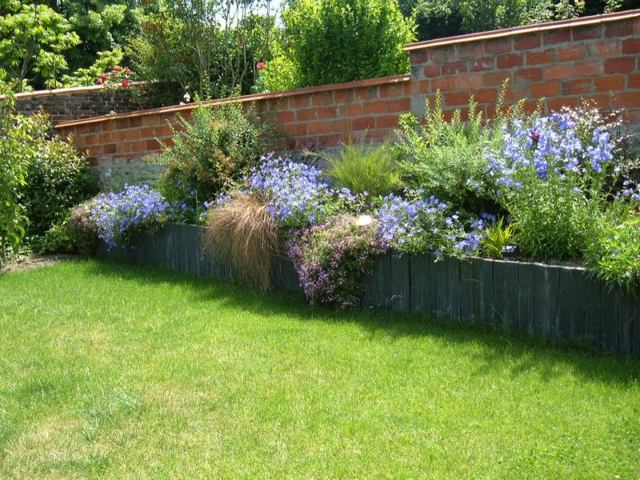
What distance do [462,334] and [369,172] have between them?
2.03 metres

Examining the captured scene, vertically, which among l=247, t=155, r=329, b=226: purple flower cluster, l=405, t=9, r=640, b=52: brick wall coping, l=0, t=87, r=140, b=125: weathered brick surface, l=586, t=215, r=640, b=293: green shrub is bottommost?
l=586, t=215, r=640, b=293: green shrub

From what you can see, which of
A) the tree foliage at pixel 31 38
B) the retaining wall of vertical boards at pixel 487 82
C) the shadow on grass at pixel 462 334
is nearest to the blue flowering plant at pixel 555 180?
the retaining wall of vertical boards at pixel 487 82

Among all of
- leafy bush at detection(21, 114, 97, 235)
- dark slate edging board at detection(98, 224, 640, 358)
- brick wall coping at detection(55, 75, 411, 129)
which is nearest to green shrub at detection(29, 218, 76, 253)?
leafy bush at detection(21, 114, 97, 235)

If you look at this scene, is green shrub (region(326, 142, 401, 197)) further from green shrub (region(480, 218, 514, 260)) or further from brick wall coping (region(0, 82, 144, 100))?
brick wall coping (region(0, 82, 144, 100))

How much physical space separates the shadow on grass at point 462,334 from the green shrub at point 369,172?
113 centimetres

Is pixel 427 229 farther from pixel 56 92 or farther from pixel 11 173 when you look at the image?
pixel 56 92

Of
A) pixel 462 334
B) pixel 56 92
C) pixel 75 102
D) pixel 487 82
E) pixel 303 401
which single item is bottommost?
pixel 303 401

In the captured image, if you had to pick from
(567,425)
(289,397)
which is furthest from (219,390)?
(567,425)

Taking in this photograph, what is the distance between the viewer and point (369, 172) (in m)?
6.38

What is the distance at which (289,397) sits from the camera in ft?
13.0

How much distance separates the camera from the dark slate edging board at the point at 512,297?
14.1ft

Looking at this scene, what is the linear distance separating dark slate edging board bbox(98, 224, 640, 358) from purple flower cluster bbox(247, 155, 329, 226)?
42 centimetres

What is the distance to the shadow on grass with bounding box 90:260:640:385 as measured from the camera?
13.4ft

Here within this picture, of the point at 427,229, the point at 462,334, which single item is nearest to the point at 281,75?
the point at 427,229
